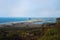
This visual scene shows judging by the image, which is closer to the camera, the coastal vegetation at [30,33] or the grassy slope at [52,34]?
the grassy slope at [52,34]

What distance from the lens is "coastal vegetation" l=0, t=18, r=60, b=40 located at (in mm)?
4730

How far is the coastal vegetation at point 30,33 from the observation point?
15.5 ft

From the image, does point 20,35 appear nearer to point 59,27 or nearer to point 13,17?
point 13,17

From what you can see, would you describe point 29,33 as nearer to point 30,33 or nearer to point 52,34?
point 30,33

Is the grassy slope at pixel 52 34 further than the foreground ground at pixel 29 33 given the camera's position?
No

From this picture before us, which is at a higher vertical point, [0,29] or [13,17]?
[13,17]

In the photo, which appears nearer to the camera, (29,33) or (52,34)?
(52,34)

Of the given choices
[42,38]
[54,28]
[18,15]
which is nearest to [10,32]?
[18,15]

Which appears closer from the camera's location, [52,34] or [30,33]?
[52,34]

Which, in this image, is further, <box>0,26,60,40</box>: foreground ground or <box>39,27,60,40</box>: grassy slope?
<box>0,26,60,40</box>: foreground ground

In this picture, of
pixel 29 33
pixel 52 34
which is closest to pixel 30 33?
pixel 29 33

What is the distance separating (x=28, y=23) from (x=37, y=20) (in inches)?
13.7

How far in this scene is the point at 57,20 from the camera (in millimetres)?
5262

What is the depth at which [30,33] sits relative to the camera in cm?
488
